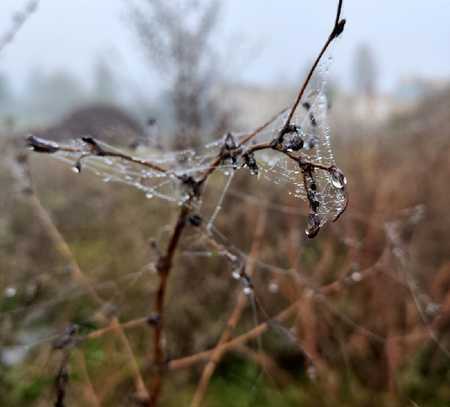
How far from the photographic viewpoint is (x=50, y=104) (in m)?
16.6

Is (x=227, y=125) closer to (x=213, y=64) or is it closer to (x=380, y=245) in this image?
(x=213, y=64)

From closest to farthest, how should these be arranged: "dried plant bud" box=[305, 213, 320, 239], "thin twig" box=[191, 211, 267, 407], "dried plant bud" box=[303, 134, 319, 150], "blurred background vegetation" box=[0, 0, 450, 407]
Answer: "dried plant bud" box=[305, 213, 320, 239]
"dried plant bud" box=[303, 134, 319, 150]
"thin twig" box=[191, 211, 267, 407]
"blurred background vegetation" box=[0, 0, 450, 407]

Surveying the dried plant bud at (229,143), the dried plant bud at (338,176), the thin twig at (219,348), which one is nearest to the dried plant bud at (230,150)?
the dried plant bud at (229,143)

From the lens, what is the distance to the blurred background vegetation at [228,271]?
1.39 m

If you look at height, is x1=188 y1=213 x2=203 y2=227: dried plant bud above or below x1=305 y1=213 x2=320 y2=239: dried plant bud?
above

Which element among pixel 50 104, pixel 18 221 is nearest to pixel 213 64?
pixel 18 221

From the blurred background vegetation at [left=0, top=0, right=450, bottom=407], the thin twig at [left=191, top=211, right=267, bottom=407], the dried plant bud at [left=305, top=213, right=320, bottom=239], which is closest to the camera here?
the dried plant bud at [left=305, top=213, right=320, bottom=239]

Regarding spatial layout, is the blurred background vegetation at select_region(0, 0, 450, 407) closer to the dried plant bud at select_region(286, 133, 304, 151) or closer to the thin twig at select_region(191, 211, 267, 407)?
the thin twig at select_region(191, 211, 267, 407)

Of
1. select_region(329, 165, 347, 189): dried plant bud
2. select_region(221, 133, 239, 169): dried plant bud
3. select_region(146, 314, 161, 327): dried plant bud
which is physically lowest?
select_region(146, 314, 161, 327): dried plant bud

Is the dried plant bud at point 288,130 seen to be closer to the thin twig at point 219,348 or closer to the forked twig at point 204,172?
the forked twig at point 204,172

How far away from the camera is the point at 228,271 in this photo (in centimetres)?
229

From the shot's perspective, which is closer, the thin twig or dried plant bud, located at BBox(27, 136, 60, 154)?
dried plant bud, located at BBox(27, 136, 60, 154)

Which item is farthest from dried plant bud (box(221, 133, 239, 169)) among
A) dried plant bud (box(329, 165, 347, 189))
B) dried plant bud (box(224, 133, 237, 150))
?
dried plant bud (box(329, 165, 347, 189))

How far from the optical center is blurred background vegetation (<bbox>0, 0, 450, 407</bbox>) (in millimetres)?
1390
